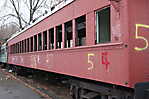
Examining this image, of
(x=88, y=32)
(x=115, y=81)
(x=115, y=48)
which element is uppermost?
(x=88, y=32)

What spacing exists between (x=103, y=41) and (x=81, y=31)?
1359 millimetres

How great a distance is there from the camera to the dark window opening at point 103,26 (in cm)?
595

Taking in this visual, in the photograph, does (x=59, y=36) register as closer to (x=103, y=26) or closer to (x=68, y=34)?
(x=68, y=34)

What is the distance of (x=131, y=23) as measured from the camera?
5070mm

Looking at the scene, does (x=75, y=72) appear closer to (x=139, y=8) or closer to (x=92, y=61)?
(x=92, y=61)

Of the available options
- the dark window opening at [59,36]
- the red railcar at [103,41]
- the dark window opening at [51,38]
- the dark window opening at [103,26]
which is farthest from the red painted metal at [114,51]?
the dark window opening at [51,38]

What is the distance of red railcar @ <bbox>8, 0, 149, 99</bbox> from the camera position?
5.04 m

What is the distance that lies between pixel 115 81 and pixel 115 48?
0.62 metres

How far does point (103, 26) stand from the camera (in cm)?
616

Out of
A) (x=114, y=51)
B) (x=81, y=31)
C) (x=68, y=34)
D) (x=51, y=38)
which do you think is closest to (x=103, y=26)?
(x=114, y=51)

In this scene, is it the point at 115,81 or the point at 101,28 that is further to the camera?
the point at 101,28

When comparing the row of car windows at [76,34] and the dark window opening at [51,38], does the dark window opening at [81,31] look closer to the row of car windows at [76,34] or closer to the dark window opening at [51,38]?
the row of car windows at [76,34]

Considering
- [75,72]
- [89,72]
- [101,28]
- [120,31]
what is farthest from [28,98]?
[120,31]

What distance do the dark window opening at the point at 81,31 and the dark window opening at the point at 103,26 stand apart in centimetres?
80
